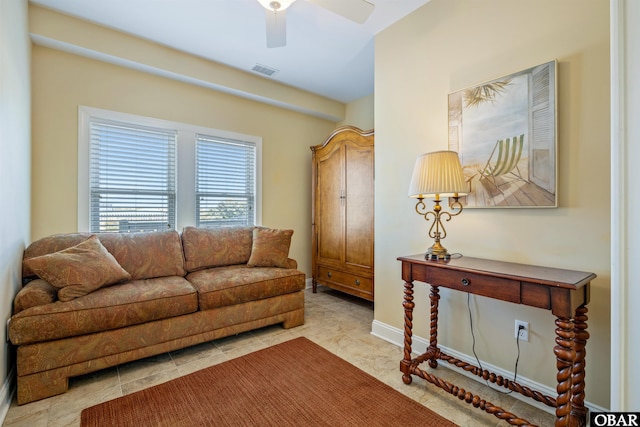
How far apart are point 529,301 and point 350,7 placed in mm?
2067

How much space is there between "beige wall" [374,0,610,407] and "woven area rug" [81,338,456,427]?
73 cm

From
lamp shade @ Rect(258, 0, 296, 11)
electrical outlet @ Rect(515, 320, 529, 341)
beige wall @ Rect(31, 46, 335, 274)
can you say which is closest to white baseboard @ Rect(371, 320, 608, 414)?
electrical outlet @ Rect(515, 320, 529, 341)

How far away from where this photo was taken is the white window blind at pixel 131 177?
288 cm

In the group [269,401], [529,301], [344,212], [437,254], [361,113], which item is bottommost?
[269,401]

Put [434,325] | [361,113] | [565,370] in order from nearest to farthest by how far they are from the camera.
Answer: [565,370]
[434,325]
[361,113]

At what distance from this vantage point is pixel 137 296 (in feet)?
6.91

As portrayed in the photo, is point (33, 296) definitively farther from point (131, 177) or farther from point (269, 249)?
point (269, 249)

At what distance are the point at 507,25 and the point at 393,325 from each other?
239 cm

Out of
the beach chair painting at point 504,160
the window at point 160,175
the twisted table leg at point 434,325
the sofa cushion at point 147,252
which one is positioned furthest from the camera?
the window at point 160,175

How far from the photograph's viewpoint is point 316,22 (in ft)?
8.45

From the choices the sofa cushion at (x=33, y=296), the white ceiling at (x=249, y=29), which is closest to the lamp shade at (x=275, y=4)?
the white ceiling at (x=249, y=29)

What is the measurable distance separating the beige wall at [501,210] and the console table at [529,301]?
0.16 metres

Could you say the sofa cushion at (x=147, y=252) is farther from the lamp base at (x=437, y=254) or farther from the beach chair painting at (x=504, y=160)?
the beach chair painting at (x=504, y=160)

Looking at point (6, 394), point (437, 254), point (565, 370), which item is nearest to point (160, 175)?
point (6, 394)
